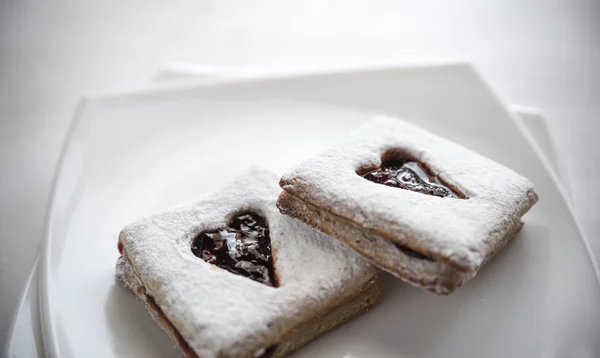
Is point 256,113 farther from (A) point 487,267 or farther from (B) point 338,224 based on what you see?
(A) point 487,267

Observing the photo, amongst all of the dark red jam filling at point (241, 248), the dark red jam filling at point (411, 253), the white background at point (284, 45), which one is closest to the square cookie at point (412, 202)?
the dark red jam filling at point (411, 253)

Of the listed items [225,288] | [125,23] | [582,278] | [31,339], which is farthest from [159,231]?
[125,23]

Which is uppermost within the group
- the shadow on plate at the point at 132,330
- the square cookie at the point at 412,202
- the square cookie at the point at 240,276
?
the square cookie at the point at 412,202

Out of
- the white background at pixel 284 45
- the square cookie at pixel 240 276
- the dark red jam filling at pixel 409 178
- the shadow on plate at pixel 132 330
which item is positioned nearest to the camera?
the square cookie at pixel 240 276

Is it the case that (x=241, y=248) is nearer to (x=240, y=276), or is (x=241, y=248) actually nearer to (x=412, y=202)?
(x=240, y=276)

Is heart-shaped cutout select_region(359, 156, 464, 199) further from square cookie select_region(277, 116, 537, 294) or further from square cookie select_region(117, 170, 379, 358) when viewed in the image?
square cookie select_region(117, 170, 379, 358)

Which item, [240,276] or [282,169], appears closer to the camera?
[240,276]

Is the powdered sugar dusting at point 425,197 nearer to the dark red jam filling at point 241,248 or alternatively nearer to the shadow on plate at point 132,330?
the dark red jam filling at point 241,248

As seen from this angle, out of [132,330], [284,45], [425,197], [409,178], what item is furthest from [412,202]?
[284,45]
